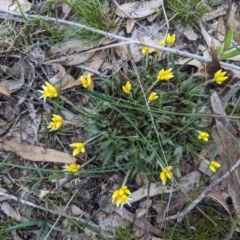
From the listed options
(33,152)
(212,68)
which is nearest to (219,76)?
(212,68)

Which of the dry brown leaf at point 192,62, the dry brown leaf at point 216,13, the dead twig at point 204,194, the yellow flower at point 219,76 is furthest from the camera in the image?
the dry brown leaf at point 216,13

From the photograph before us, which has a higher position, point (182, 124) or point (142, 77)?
point (142, 77)

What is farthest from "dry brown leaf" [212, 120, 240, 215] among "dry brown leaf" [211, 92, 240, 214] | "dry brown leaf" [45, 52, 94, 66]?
"dry brown leaf" [45, 52, 94, 66]

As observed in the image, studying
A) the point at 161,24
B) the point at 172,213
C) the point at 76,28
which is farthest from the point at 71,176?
the point at 161,24

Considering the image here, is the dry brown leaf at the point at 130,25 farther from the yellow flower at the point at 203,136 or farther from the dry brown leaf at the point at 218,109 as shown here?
the yellow flower at the point at 203,136

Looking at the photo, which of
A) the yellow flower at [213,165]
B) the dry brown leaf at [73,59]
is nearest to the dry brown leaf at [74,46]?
the dry brown leaf at [73,59]

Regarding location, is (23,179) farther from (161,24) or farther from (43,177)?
(161,24)
